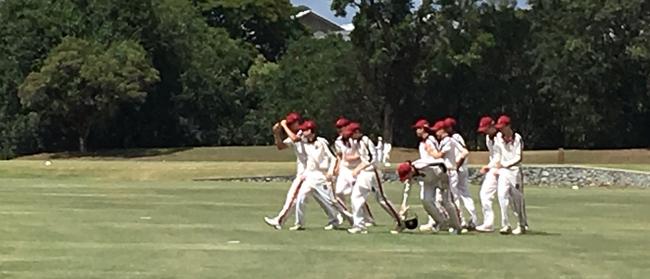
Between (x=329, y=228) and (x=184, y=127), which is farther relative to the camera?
(x=184, y=127)

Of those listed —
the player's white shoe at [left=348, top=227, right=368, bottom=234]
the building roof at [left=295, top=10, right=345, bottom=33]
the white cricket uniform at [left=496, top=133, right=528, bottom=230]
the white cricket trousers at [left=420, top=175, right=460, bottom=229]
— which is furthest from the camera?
the building roof at [left=295, top=10, right=345, bottom=33]

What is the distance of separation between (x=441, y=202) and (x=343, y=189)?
5.93ft

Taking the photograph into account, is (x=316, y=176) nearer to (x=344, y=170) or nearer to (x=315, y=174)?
(x=315, y=174)

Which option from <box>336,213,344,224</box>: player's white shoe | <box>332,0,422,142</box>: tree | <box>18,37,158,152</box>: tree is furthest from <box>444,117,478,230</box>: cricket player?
<box>18,37,158,152</box>: tree

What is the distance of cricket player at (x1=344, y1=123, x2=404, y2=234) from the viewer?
2053cm

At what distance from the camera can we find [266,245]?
17953 mm

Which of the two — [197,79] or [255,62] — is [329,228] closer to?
[197,79]

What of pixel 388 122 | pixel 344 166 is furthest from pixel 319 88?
pixel 344 166

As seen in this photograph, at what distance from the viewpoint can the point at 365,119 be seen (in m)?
79.9

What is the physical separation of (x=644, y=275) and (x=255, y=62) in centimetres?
8135

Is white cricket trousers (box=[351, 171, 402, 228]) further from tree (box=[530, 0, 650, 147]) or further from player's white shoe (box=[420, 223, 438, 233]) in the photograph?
tree (box=[530, 0, 650, 147])

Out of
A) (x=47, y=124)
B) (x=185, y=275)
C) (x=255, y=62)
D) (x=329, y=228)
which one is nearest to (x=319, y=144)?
(x=329, y=228)

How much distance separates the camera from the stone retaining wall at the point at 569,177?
48.3 meters

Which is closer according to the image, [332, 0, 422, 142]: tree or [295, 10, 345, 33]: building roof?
[332, 0, 422, 142]: tree
